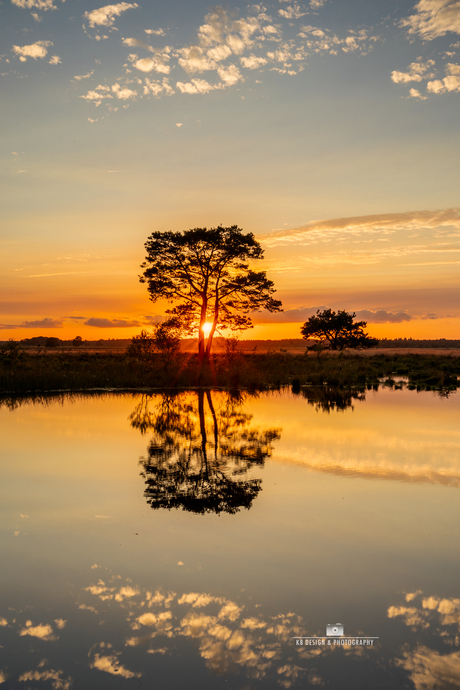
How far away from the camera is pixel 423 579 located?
5242 mm

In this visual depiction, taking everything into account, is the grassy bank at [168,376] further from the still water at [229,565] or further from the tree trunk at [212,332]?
the still water at [229,565]

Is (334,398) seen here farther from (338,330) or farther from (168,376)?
(338,330)

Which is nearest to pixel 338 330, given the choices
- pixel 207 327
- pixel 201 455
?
pixel 207 327

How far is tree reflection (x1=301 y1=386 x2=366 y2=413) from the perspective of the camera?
20061 mm

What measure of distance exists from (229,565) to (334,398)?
18.7 metres

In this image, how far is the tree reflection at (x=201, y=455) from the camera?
8000mm

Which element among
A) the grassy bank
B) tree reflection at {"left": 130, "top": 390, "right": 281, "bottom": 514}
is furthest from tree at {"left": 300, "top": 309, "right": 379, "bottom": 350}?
tree reflection at {"left": 130, "top": 390, "right": 281, "bottom": 514}

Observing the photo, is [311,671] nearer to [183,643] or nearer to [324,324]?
[183,643]

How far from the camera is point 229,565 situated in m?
5.57

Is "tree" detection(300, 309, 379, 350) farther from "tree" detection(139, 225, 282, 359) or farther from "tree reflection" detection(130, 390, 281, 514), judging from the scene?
"tree reflection" detection(130, 390, 281, 514)

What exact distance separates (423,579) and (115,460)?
697cm

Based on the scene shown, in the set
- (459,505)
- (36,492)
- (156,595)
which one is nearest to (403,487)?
(459,505)

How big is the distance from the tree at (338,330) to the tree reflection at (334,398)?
50.9m

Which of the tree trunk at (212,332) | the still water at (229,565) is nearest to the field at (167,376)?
the tree trunk at (212,332)
